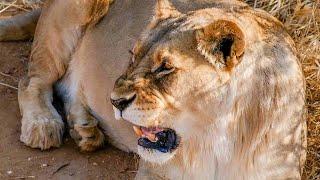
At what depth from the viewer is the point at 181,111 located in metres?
2.95

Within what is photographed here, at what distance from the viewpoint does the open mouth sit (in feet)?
10.1

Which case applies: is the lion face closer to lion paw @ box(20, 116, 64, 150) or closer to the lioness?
the lioness

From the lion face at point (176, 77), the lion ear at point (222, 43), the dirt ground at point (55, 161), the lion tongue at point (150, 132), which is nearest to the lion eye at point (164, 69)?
the lion face at point (176, 77)

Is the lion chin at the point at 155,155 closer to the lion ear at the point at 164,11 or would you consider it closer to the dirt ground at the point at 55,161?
the lion ear at the point at 164,11

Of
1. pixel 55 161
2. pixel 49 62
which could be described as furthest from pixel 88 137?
pixel 49 62

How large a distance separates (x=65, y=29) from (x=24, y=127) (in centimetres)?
56

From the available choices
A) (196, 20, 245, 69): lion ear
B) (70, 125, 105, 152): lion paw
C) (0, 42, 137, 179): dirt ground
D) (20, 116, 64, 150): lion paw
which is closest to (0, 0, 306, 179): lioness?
(196, 20, 245, 69): lion ear

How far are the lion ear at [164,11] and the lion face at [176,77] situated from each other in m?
0.14

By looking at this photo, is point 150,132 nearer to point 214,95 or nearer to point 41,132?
point 214,95

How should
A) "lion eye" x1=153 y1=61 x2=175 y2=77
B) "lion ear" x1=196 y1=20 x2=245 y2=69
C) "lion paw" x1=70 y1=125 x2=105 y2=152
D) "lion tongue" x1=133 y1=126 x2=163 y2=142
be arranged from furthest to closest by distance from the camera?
"lion paw" x1=70 y1=125 x2=105 y2=152, "lion tongue" x1=133 y1=126 x2=163 y2=142, "lion eye" x1=153 y1=61 x2=175 y2=77, "lion ear" x1=196 y1=20 x2=245 y2=69

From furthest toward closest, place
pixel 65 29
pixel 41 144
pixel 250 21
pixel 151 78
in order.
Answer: pixel 65 29, pixel 41 144, pixel 250 21, pixel 151 78

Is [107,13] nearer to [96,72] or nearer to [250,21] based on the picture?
[96,72]

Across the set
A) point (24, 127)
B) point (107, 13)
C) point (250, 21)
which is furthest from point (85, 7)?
point (250, 21)

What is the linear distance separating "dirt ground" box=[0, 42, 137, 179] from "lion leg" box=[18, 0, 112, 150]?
56mm
